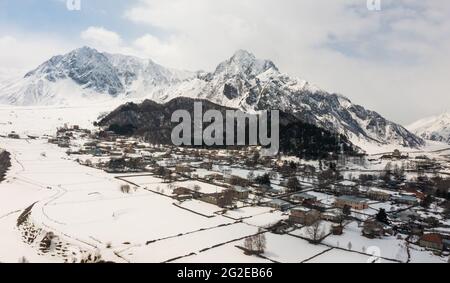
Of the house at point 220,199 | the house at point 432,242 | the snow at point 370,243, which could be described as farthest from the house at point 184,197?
the house at point 432,242

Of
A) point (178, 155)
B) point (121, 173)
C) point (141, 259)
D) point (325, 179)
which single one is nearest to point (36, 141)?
point (178, 155)

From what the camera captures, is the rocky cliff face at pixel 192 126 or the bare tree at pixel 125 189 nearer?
the bare tree at pixel 125 189

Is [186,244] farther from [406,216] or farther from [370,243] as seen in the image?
[406,216]

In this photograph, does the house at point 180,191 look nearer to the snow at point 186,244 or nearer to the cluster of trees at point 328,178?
the snow at point 186,244

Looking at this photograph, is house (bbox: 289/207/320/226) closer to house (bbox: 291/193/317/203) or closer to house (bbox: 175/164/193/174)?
house (bbox: 291/193/317/203)

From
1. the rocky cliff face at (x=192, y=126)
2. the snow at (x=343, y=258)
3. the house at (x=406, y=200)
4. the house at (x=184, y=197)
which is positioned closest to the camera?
the snow at (x=343, y=258)

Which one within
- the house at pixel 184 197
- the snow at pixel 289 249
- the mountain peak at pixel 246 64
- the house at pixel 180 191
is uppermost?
the mountain peak at pixel 246 64

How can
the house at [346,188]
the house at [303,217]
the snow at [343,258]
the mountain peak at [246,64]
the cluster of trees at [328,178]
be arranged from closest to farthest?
1. the snow at [343,258]
2. the house at [303,217]
3. the house at [346,188]
4. the cluster of trees at [328,178]
5. the mountain peak at [246,64]
